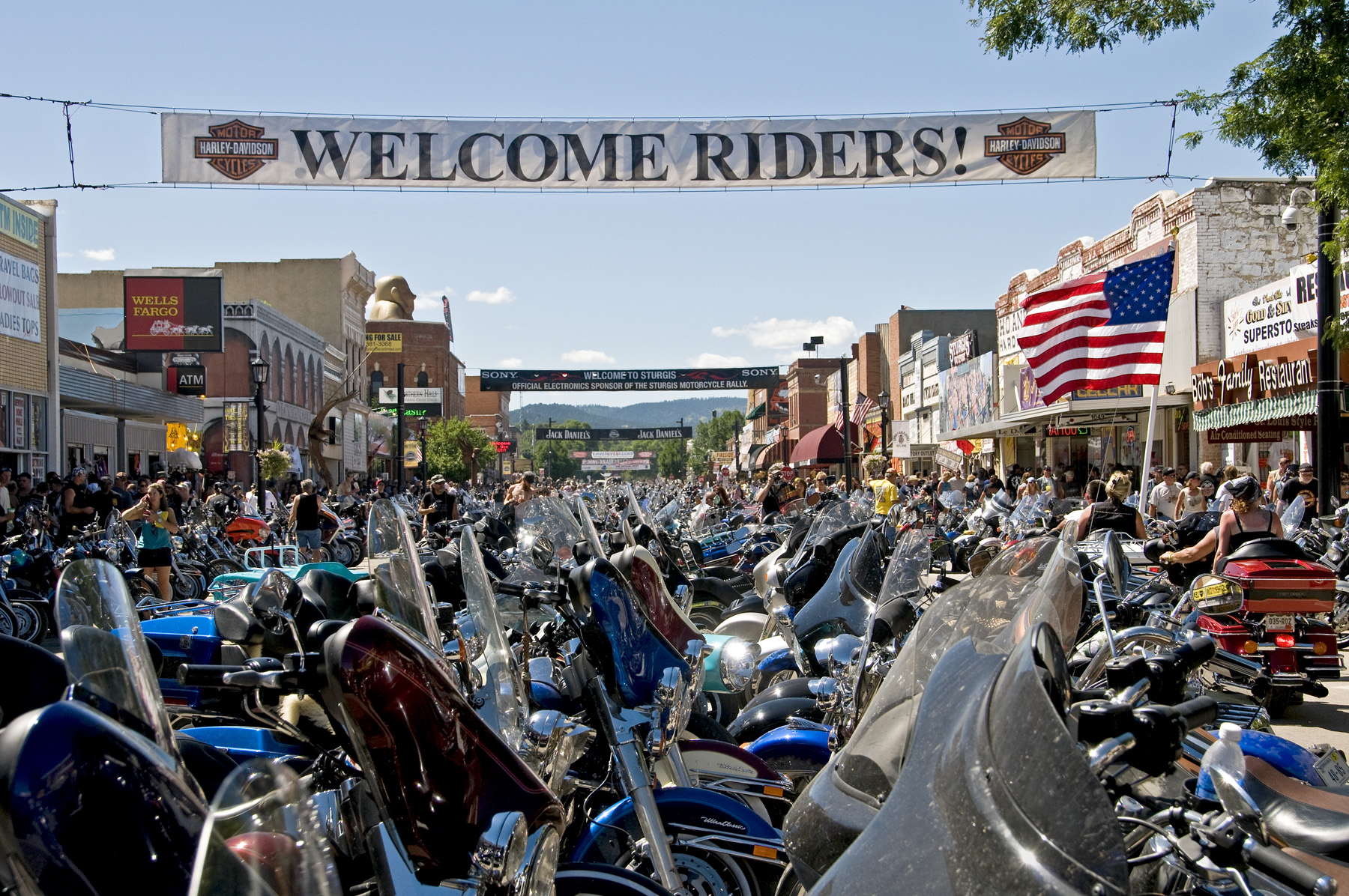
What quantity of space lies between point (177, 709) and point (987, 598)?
3694 mm

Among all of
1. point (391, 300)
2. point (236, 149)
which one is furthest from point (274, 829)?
point (391, 300)

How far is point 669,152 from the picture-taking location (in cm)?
1426

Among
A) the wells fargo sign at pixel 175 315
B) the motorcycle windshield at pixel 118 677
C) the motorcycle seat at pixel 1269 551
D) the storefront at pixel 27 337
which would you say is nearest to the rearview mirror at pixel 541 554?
the motorcycle windshield at pixel 118 677

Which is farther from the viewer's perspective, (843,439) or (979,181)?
(843,439)

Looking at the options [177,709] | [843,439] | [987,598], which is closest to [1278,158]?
[987,598]

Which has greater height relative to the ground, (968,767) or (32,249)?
(32,249)

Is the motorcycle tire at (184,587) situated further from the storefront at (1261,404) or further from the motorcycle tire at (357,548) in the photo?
the storefront at (1261,404)

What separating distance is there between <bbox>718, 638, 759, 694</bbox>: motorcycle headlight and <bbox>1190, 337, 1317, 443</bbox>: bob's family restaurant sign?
13.1 meters

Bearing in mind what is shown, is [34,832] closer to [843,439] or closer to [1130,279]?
[1130,279]

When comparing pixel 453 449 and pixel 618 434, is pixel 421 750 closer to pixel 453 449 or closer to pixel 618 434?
Result: pixel 453 449

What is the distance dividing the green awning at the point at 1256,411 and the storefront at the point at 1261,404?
0.01m

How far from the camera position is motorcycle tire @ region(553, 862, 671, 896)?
9.81 ft

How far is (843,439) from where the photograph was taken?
30.8 m

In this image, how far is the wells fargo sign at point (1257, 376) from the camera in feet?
56.6
